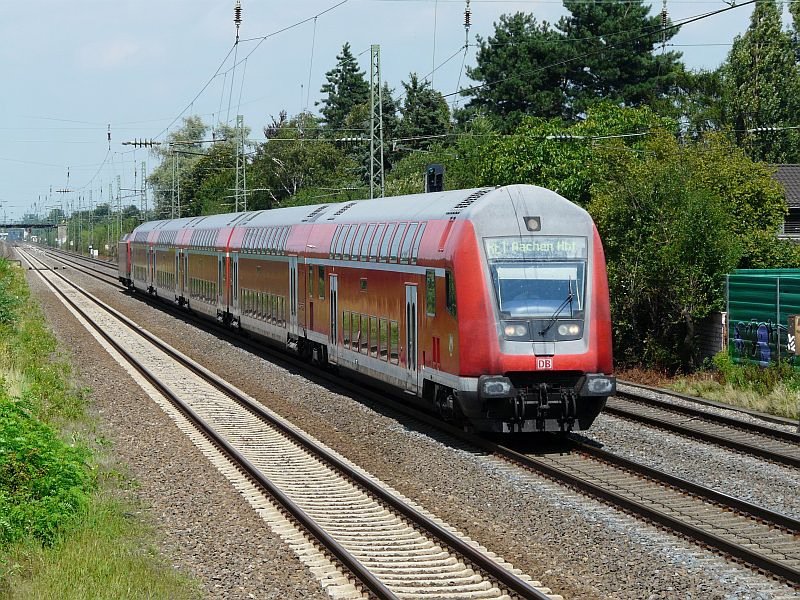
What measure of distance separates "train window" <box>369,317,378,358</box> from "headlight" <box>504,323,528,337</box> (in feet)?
16.3

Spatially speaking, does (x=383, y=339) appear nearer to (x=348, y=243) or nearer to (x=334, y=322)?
(x=348, y=243)

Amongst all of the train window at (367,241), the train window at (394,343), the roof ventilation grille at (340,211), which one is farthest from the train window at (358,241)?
the roof ventilation grille at (340,211)

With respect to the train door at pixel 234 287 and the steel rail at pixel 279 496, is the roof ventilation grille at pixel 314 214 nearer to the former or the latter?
the steel rail at pixel 279 496

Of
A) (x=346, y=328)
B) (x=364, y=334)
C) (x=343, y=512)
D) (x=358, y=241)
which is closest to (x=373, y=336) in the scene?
(x=364, y=334)

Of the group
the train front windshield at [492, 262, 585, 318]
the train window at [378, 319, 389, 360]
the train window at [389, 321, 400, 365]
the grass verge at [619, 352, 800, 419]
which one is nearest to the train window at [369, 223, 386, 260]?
the train window at [378, 319, 389, 360]

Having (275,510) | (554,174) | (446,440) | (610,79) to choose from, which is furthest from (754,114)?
(275,510)

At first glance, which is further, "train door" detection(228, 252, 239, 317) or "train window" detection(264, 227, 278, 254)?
"train door" detection(228, 252, 239, 317)

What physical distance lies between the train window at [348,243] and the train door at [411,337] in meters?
4.00

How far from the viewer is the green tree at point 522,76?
71.2 m

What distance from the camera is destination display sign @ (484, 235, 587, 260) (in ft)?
53.0

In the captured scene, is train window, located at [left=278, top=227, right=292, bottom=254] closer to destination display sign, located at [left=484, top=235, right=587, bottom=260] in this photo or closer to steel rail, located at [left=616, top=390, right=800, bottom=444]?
steel rail, located at [left=616, top=390, right=800, bottom=444]

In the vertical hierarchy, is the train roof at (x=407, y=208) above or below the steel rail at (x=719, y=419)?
above

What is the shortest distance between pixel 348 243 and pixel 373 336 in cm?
255

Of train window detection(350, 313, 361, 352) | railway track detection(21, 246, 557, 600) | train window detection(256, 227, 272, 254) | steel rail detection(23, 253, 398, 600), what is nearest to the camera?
steel rail detection(23, 253, 398, 600)
